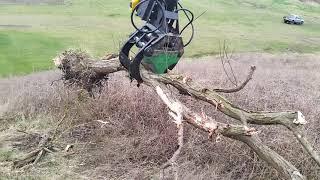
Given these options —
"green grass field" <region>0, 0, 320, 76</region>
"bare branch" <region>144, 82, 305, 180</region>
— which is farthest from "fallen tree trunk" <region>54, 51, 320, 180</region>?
"green grass field" <region>0, 0, 320, 76</region>

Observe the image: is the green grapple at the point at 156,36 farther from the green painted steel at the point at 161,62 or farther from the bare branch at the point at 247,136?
the bare branch at the point at 247,136

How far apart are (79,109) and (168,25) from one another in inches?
112

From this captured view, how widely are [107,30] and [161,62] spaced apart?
20577 mm

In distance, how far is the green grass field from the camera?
66.7 feet

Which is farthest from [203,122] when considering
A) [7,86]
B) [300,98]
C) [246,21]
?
[246,21]

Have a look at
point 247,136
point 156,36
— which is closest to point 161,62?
point 156,36

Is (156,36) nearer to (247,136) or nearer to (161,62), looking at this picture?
(161,62)

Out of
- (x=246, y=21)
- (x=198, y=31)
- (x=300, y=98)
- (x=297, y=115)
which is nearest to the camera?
(x=297, y=115)

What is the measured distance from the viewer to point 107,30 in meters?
27.9

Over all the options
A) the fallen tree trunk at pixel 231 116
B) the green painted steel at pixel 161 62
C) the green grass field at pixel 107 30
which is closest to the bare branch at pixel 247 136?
the fallen tree trunk at pixel 231 116

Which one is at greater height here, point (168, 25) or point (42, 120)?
point (168, 25)

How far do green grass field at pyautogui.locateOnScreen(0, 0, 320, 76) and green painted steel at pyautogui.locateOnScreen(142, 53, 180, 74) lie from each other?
7161 millimetres

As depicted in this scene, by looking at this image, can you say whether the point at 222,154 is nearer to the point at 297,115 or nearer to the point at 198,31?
the point at 297,115

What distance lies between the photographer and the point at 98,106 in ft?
30.9
